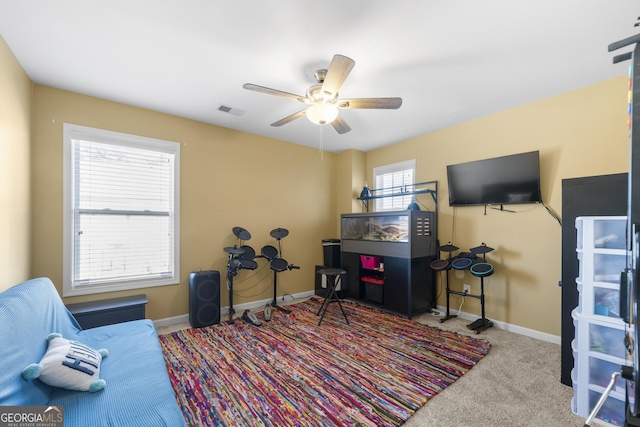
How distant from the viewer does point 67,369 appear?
134cm

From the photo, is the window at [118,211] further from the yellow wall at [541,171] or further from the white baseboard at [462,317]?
the yellow wall at [541,171]

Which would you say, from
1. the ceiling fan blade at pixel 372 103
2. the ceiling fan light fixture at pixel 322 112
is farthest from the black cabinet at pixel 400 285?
the ceiling fan light fixture at pixel 322 112

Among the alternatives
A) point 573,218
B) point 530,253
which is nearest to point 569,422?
point 573,218

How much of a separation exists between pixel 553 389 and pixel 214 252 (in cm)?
365

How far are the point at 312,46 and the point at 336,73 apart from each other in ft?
1.16

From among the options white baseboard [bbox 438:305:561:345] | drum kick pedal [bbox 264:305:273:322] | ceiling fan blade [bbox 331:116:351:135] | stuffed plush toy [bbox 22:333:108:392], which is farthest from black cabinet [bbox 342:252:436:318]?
stuffed plush toy [bbox 22:333:108:392]

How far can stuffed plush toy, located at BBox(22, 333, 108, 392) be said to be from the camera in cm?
128

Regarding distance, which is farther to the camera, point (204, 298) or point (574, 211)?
point (204, 298)

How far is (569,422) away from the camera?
167cm

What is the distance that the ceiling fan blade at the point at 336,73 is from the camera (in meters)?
1.75

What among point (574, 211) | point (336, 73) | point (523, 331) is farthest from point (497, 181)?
point (336, 73)

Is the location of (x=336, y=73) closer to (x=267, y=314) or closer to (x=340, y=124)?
(x=340, y=124)

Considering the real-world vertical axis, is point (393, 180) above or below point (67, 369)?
above

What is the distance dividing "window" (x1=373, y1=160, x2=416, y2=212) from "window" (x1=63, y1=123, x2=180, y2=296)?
3.11 m
